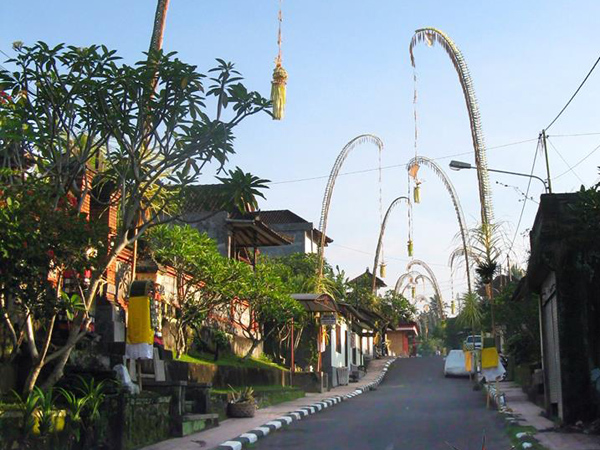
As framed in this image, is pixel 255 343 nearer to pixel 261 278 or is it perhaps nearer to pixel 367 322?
pixel 261 278

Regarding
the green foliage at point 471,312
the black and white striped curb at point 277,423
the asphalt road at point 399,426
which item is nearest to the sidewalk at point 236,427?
the black and white striped curb at point 277,423

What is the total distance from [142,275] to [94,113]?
943cm

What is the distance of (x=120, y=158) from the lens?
591 inches

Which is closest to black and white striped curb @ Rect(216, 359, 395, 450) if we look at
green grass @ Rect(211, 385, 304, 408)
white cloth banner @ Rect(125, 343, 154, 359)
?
green grass @ Rect(211, 385, 304, 408)

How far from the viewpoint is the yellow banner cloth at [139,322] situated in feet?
50.1

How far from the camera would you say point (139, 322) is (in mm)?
15461

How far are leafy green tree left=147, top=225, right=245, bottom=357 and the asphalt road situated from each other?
15.3 feet

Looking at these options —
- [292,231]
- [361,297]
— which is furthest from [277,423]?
[292,231]

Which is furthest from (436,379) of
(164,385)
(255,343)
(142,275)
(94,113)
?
(94,113)

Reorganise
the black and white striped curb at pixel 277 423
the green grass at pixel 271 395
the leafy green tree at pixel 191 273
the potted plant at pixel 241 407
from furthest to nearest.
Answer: the leafy green tree at pixel 191 273 < the green grass at pixel 271 395 < the potted plant at pixel 241 407 < the black and white striped curb at pixel 277 423

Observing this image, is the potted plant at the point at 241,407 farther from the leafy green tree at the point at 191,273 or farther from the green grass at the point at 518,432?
the green grass at the point at 518,432

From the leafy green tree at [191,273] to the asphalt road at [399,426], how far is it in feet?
15.3

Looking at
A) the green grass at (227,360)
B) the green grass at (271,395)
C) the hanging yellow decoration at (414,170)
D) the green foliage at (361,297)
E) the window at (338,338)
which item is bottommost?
the green grass at (271,395)

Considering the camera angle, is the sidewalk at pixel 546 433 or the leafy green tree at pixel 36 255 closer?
the leafy green tree at pixel 36 255
